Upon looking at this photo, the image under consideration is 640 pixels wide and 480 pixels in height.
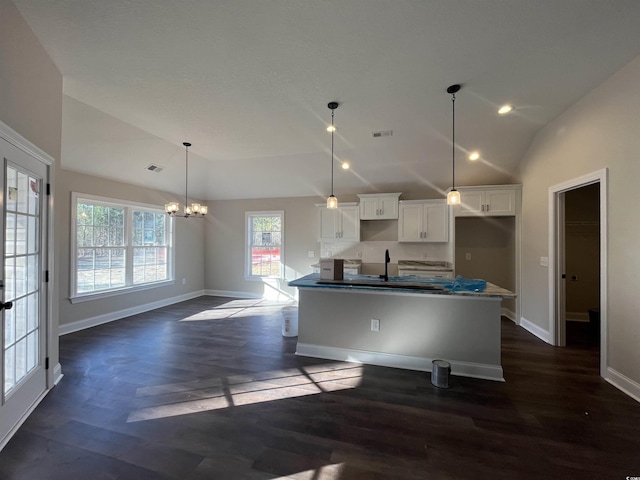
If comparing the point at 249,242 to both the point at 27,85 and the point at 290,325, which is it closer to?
the point at 290,325

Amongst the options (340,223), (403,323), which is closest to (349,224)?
(340,223)

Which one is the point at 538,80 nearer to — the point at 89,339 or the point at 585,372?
the point at 585,372

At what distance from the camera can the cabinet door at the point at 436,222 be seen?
5.18 m

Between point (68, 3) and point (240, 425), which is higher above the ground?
point (68, 3)

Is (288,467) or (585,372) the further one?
(585,372)

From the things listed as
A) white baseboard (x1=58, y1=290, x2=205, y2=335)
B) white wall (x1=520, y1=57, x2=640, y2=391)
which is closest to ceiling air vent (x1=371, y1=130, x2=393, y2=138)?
white wall (x1=520, y1=57, x2=640, y2=391)

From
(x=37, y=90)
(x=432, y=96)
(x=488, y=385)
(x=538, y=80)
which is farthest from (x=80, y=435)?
(x=538, y=80)

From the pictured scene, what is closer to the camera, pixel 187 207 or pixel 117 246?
pixel 117 246

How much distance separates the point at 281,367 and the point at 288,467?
1.36 meters

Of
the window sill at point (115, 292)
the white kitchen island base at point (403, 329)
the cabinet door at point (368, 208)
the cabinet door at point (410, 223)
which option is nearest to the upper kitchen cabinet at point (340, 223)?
the cabinet door at point (368, 208)

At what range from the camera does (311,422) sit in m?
2.12

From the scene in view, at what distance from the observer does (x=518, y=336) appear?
406 centimetres

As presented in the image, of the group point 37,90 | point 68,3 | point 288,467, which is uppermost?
point 68,3

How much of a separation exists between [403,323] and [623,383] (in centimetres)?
206
